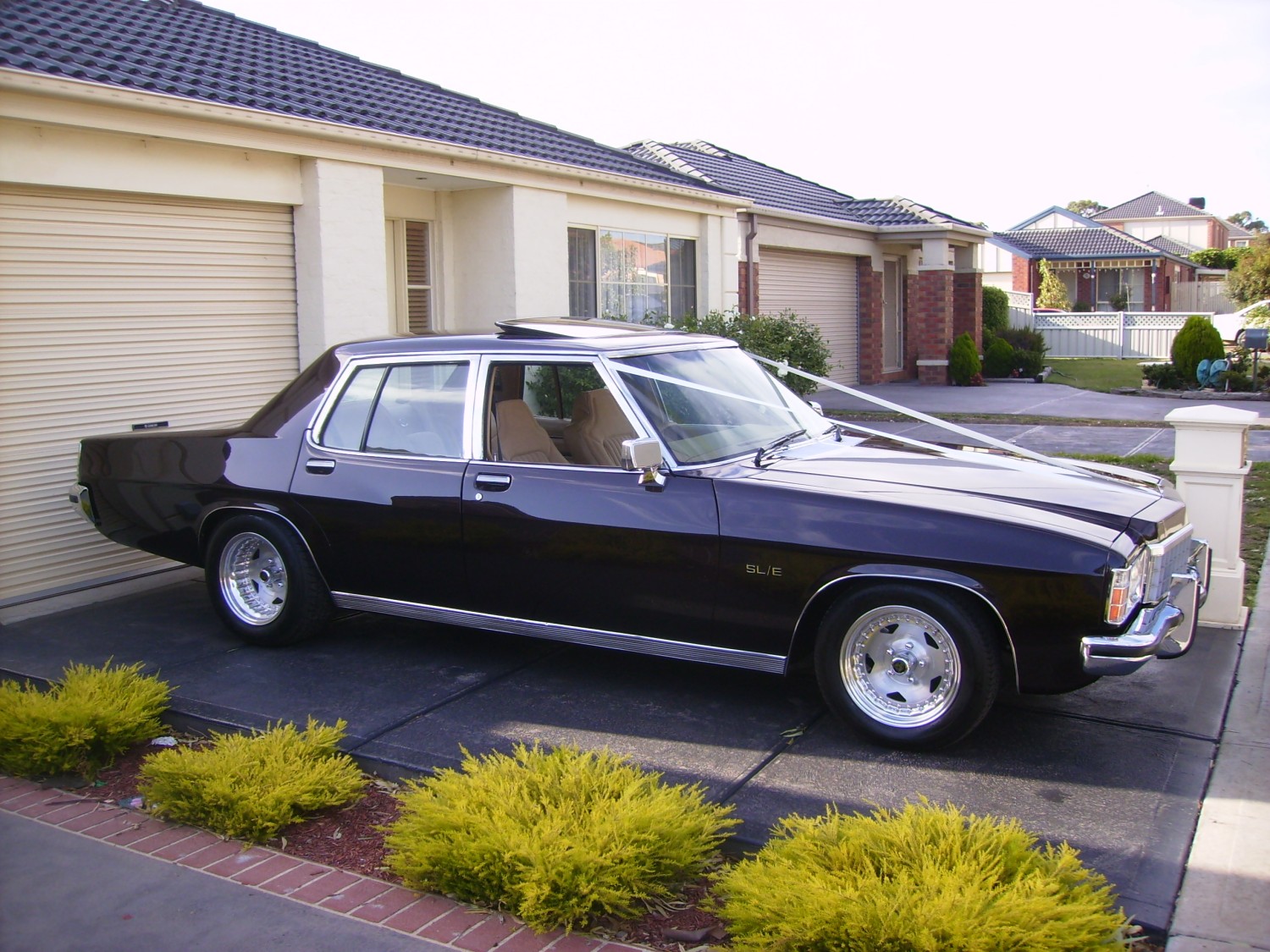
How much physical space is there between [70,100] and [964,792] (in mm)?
6766

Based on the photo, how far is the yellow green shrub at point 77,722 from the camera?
15.8ft

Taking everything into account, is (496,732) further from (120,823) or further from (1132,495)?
(1132,495)

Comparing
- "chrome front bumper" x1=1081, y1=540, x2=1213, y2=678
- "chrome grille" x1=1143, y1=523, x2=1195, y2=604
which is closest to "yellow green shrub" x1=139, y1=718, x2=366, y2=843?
"chrome front bumper" x1=1081, y1=540, x2=1213, y2=678

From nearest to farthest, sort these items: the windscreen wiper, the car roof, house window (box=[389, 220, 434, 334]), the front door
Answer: the windscreen wiper
the car roof
house window (box=[389, 220, 434, 334])
the front door

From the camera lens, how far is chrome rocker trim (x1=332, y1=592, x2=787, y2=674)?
4941 mm

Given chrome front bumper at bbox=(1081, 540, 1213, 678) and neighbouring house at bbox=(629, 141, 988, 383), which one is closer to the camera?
chrome front bumper at bbox=(1081, 540, 1213, 678)

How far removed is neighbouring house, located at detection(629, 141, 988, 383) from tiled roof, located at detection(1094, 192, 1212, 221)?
57.3 m

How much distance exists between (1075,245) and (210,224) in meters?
47.3

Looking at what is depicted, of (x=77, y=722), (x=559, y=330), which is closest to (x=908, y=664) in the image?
(x=559, y=330)

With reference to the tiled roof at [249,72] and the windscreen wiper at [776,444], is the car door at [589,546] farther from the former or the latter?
the tiled roof at [249,72]

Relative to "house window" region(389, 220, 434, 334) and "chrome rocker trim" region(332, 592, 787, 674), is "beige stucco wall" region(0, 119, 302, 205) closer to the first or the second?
"house window" region(389, 220, 434, 334)

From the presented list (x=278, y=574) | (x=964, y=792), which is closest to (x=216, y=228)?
(x=278, y=574)

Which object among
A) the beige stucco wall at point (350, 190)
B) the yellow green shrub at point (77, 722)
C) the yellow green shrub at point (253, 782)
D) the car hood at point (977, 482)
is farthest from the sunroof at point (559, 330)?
the beige stucco wall at point (350, 190)

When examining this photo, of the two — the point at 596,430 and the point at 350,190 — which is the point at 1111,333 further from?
the point at 596,430
